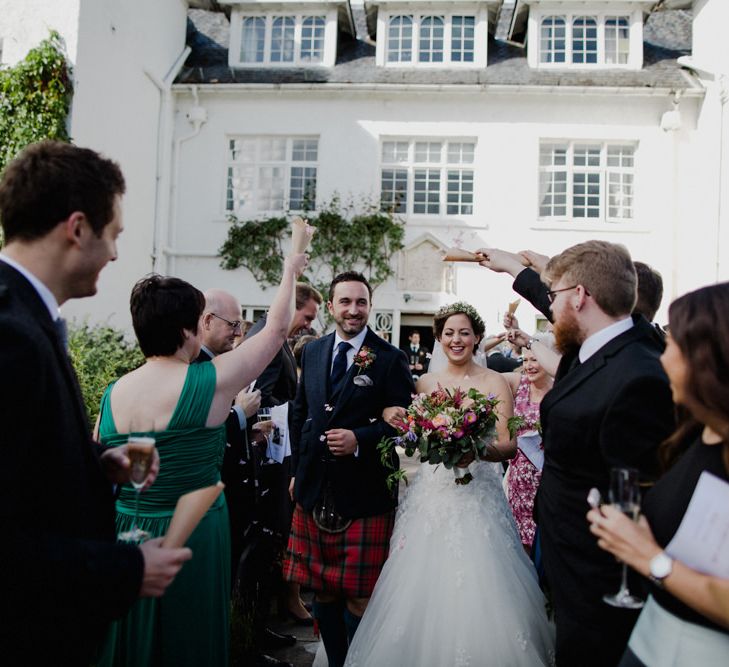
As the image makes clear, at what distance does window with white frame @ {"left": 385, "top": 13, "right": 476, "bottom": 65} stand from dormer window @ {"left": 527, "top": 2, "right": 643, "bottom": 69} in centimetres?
162

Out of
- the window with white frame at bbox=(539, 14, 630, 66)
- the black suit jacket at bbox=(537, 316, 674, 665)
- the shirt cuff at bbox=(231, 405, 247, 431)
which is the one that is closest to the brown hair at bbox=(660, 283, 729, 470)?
the black suit jacket at bbox=(537, 316, 674, 665)

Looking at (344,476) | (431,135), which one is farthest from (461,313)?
(431,135)

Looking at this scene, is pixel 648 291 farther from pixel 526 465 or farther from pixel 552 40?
pixel 552 40

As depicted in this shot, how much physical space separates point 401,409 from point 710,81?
14.3 m

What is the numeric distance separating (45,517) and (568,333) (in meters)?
2.25

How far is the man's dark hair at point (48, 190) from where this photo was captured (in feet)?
5.90

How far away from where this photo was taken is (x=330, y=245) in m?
15.6

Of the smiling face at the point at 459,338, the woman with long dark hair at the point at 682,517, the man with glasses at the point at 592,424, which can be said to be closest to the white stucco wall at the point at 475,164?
the smiling face at the point at 459,338

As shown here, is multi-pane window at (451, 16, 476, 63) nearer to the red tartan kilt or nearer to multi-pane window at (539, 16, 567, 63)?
multi-pane window at (539, 16, 567, 63)

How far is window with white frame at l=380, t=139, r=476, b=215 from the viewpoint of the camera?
15.8 meters

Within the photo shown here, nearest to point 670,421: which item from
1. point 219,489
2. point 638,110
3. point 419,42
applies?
point 219,489

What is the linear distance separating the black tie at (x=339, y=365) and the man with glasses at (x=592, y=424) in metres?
1.61

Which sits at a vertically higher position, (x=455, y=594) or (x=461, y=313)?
(x=461, y=313)

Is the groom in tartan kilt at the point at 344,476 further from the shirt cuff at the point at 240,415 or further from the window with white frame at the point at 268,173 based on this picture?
the window with white frame at the point at 268,173
